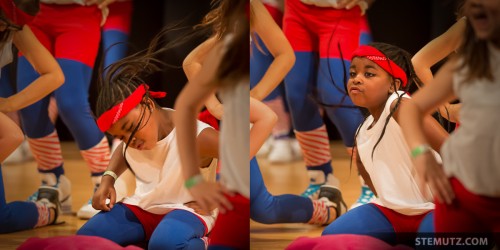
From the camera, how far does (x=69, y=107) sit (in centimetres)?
247

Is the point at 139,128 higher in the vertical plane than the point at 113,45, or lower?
lower

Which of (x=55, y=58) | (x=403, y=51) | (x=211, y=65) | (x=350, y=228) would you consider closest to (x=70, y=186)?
(x=55, y=58)

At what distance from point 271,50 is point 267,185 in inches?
17.4

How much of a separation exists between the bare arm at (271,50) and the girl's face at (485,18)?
22.9 inches

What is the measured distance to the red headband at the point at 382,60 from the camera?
2.16m

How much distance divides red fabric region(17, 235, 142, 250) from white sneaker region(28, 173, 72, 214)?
1.00ft

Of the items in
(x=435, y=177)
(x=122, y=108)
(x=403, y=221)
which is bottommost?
(x=403, y=221)

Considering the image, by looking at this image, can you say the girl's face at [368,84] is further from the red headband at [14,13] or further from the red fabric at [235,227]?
the red headband at [14,13]

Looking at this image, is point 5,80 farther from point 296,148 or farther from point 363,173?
point 363,173

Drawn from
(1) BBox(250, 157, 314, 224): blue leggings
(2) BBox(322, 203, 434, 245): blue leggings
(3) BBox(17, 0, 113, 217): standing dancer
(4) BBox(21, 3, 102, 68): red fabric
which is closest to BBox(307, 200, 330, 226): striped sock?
(1) BBox(250, 157, 314, 224): blue leggings

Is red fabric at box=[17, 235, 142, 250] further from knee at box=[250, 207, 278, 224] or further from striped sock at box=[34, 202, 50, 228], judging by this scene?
knee at box=[250, 207, 278, 224]

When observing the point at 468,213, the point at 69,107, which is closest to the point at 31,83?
the point at 69,107

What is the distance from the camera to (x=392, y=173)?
2.17 m

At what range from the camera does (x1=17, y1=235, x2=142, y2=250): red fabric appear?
2283 mm
